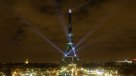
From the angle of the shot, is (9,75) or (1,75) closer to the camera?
(1,75)
